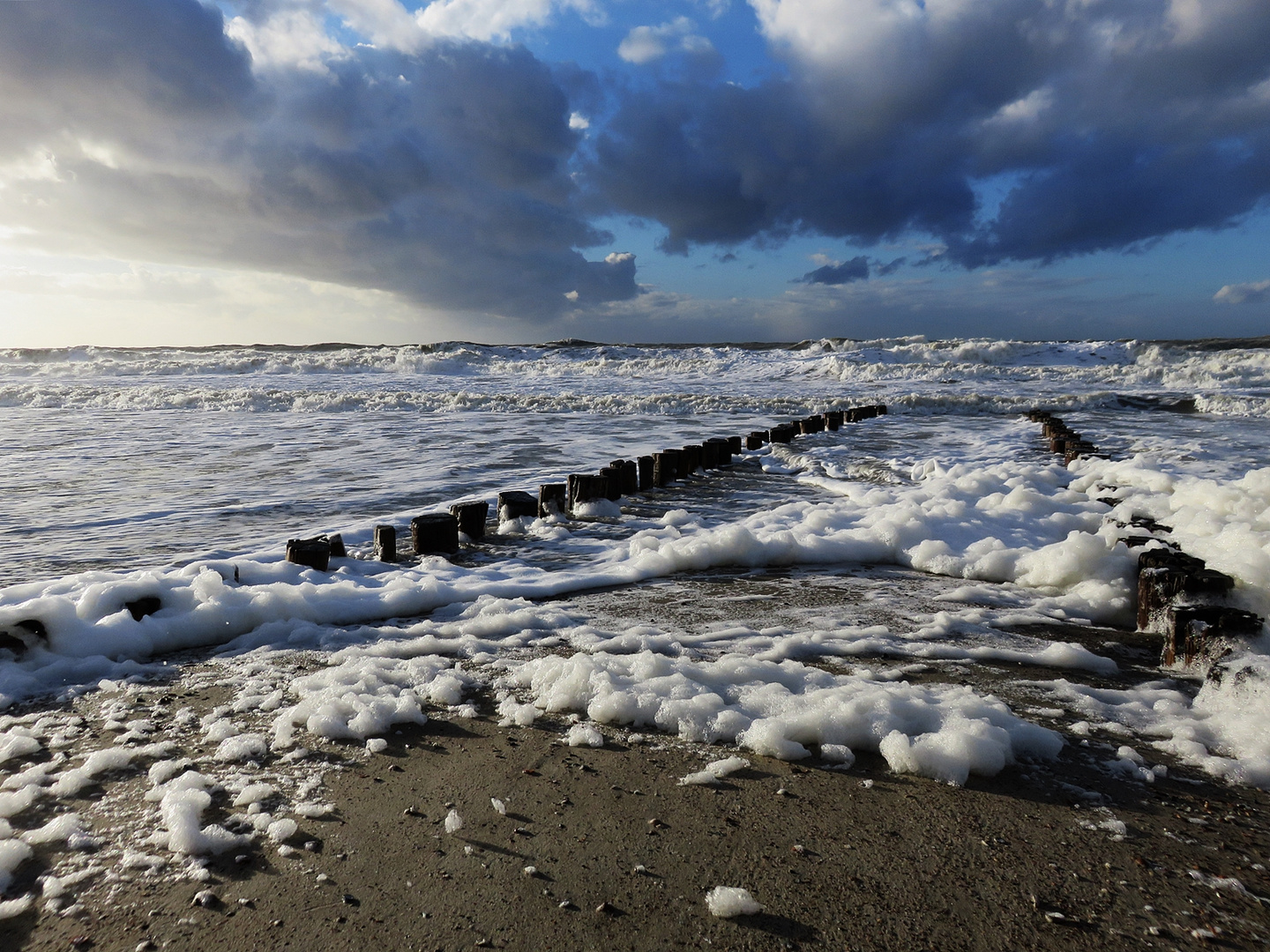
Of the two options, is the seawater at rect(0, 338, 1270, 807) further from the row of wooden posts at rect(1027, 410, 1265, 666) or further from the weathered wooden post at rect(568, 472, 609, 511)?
the weathered wooden post at rect(568, 472, 609, 511)

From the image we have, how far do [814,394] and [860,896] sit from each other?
21.0 m

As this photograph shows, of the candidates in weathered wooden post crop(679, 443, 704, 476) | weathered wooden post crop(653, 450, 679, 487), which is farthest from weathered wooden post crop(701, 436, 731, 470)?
weathered wooden post crop(653, 450, 679, 487)

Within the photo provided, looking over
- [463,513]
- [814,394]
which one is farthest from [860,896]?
[814,394]

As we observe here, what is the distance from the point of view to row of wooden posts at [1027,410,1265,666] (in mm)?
2738

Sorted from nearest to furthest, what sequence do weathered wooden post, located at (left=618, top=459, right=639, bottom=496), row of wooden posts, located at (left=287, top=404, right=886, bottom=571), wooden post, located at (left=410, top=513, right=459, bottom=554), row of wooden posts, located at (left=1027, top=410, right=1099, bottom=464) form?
row of wooden posts, located at (left=287, top=404, right=886, bottom=571), wooden post, located at (left=410, top=513, right=459, bottom=554), weathered wooden post, located at (left=618, top=459, right=639, bottom=496), row of wooden posts, located at (left=1027, top=410, right=1099, bottom=464)

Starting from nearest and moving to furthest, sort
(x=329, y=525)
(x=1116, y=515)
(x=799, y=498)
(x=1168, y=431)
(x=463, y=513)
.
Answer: (x=1116, y=515) < (x=463, y=513) < (x=329, y=525) < (x=799, y=498) < (x=1168, y=431)

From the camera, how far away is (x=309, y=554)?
428 cm

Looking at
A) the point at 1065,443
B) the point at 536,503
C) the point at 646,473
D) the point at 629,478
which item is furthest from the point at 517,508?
the point at 1065,443

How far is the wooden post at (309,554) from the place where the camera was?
14.0 feet

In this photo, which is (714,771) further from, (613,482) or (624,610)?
(613,482)

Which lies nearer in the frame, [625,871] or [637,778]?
[625,871]

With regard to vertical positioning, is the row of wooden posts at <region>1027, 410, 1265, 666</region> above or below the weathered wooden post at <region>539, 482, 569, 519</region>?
above

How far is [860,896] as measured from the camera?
5.22 ft

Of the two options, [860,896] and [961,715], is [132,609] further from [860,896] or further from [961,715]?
[961,715]
